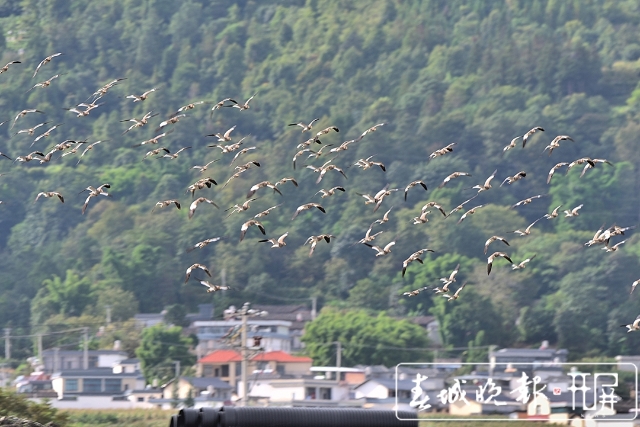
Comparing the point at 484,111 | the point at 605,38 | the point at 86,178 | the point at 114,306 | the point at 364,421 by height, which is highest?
the point at 605,38

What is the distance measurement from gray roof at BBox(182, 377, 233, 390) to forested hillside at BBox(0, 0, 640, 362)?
743 inches

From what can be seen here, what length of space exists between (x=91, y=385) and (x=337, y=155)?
55280mm

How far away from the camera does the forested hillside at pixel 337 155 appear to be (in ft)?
314

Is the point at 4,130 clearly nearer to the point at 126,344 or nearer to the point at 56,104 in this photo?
the point at 56,104

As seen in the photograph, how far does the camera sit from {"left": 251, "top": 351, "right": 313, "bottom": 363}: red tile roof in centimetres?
7288

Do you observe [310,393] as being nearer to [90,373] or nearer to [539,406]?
[90,373]

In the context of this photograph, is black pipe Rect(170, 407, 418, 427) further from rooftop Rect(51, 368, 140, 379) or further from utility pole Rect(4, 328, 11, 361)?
utility pole Rect(4, 328, 11, 361)

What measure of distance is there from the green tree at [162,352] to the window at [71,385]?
10.8 ft

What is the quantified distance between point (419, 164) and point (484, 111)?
46.0ft

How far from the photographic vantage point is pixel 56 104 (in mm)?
137000

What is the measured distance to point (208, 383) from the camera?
6806cm

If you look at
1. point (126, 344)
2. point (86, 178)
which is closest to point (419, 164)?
point (86, 178)

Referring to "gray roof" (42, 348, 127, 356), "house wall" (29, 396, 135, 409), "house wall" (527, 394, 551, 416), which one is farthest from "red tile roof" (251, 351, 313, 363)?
"house wall" (527, 394, 551, 416)

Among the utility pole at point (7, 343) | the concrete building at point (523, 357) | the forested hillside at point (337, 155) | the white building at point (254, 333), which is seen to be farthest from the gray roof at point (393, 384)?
the utility pole at point (7, 343)
